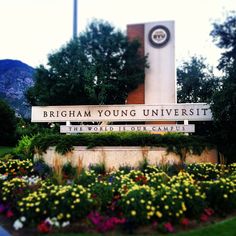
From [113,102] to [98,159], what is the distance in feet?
22.3

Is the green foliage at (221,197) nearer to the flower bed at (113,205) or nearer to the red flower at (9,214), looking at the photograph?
the flower bed at (113,205)

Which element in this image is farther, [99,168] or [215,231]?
[99,168]

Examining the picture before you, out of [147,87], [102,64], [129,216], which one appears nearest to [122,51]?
[102,64]

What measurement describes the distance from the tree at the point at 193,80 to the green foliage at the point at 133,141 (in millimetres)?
10182

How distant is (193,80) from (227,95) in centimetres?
1302

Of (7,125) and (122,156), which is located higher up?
(7,125)

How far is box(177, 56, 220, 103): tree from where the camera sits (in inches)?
822

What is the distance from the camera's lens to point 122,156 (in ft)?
32.8

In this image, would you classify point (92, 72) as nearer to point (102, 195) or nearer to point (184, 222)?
point (102, 195)

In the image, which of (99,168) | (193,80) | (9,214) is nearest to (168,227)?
(9,214)

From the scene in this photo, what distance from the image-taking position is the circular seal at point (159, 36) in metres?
14.8

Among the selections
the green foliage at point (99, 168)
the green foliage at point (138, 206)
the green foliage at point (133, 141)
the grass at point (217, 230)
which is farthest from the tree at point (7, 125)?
the grass at point (217, 230)

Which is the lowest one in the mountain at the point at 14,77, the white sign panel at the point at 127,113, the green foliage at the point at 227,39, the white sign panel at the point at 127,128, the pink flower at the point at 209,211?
the pink flower at the point at 209,211

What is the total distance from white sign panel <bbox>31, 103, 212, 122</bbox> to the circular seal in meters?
4.65
